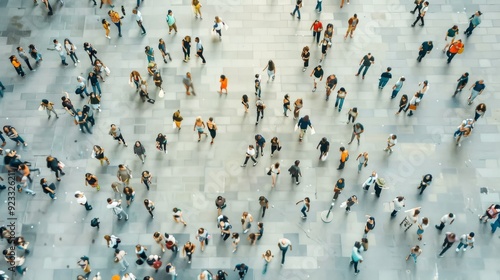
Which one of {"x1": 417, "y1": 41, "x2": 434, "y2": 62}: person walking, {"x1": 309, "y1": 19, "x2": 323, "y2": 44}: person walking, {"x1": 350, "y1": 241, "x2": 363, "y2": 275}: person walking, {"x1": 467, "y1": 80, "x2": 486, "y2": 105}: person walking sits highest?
{"x1": 309, "y1": 19, "x2": 323, "y2": 44}: person walking

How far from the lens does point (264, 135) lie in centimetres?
2189

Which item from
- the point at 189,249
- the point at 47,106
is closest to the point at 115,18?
the point at 47,106

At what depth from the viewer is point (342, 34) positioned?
2434 centimetres

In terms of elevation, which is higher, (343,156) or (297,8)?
(297,8)

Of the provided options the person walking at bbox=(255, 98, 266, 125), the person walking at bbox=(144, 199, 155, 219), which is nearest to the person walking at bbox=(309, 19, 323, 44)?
the person walking at bbox=(255, 98, 266, 125)

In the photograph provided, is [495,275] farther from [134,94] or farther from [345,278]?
[134,94]

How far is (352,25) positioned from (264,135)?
6.65 m

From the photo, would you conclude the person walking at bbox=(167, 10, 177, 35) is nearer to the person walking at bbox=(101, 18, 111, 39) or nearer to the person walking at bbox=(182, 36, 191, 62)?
the person walking at bbox=(182, 36, 191, 62)

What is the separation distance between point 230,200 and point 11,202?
868cm

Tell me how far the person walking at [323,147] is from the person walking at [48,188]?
10571mm

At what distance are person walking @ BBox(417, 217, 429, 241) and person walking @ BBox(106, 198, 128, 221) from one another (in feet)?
36.4

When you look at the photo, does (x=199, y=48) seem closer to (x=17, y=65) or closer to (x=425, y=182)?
(x=17, y=65)

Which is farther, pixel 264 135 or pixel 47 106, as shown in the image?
pixel 264 135

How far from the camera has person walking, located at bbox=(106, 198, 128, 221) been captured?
18.8m
